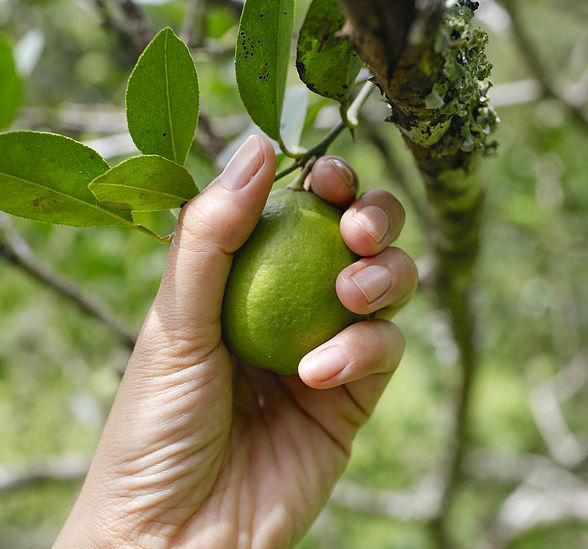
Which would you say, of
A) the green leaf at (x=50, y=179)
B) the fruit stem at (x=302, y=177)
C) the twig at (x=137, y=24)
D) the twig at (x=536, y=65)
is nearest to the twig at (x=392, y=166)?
the twig at (x=536, y=65)

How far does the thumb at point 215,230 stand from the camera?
2.09ft

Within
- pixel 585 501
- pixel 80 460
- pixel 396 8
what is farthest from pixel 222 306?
pixel 585 501

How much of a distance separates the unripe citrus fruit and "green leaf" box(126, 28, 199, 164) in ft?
0.47

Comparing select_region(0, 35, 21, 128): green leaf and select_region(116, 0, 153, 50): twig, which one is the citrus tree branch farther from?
A: select_region(0, 35, 21, 128): green leaf

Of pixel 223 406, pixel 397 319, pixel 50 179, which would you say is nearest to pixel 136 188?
pixel 50 179

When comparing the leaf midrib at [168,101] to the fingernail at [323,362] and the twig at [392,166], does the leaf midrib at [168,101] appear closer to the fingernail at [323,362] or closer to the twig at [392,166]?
the fingernail at [323,362]

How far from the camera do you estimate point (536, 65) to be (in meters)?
1.57

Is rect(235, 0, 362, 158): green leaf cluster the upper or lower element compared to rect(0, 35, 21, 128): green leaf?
upper

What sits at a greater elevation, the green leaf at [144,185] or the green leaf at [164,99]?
the green leaf at [164,99]

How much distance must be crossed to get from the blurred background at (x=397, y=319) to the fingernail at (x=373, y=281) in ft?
0.91

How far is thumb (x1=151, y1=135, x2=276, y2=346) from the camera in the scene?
637 mm

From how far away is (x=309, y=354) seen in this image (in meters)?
0.63

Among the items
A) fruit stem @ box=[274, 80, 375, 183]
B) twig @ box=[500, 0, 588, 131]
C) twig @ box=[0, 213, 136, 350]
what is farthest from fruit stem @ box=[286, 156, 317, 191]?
twig @ box=[500, 0, 588, 131]

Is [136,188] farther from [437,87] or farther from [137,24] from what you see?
[137,24]
